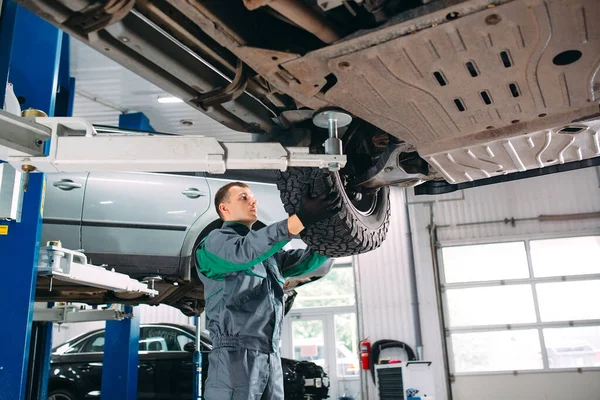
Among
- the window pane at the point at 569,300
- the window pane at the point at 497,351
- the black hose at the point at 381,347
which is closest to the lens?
the window pane at the point at 569,300

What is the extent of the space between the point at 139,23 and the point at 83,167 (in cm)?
56

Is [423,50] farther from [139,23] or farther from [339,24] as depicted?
[139,23]

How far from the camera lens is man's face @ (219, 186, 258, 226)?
2.45 meters

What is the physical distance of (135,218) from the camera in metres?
A: 3.52

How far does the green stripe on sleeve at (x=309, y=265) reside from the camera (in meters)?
2.47

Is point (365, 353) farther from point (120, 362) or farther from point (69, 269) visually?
point (69, 269)

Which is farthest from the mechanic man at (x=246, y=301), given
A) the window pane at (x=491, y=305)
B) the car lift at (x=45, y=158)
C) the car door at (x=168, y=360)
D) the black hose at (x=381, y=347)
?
the window pane at (x=491, y=305)

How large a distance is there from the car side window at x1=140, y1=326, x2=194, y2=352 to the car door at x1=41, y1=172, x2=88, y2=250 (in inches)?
106

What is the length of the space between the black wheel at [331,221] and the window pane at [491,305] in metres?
7.42

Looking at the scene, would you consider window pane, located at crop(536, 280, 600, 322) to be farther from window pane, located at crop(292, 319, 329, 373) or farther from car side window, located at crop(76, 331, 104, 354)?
car side window, located at crop(76, 331, 104, 354)

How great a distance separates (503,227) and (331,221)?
8217 mm

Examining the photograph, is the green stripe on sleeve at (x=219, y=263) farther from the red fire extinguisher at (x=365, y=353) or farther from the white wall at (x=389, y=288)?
the white wall at (x=389, y=288)

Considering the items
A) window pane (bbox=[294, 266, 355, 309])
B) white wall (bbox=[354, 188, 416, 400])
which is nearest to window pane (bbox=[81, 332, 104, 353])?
window pane (bbox=[294, 266, 355, 309])

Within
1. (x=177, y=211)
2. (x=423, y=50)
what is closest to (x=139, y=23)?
(x=423, y=50)
